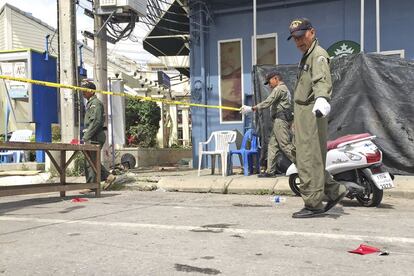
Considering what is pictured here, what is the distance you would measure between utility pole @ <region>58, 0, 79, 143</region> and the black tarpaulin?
16.4ft

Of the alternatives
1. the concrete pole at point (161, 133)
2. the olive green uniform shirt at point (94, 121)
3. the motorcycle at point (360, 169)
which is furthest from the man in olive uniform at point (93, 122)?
the concrete pole at point (161, 133)

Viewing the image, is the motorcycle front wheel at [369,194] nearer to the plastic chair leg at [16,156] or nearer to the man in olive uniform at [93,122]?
the man in olive uniform at [93,122]

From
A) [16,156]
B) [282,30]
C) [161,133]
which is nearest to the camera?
[282,30]

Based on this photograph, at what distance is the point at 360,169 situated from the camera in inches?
246

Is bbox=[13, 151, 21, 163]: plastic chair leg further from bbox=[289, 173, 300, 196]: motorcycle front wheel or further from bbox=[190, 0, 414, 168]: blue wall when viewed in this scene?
bbox=[289, 173, 300, 196]: motorcycle front wheel

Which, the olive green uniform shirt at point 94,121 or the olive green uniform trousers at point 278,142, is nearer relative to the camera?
the olive green uniform trousers at point 278,142

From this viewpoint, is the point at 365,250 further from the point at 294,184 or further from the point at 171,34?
the point at 171,34

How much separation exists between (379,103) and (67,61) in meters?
5.90

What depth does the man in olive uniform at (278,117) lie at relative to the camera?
8.11m

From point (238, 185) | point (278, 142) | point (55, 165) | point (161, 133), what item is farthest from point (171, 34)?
point (161, 133)

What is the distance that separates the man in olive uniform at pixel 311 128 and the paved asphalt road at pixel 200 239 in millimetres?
255

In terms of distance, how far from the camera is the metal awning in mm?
12547

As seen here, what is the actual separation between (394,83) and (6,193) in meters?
6.18

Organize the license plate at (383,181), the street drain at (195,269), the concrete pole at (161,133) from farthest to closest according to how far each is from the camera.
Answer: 1. the concrete pole at (161,133)
2. the license plate at (383,181)
3. the street drain at (195,269)
